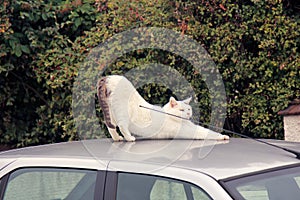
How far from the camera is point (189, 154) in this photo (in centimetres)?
353

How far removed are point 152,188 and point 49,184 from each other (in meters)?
0.75

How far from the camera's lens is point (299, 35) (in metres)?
7.45

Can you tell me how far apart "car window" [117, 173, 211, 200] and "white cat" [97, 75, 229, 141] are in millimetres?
832

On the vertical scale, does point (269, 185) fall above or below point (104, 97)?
below

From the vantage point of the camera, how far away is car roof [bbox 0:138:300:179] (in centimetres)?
328

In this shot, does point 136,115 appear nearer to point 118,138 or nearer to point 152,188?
point 118,138

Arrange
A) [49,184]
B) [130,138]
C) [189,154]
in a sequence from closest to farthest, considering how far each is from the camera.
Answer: [189,154] → [49,184] → [130,138]

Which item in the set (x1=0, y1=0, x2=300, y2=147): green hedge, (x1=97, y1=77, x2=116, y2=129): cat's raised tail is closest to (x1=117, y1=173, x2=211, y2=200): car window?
(x1=97, y1=77, x2=116, y2=129): cat's raised tail

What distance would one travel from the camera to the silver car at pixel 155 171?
319cm

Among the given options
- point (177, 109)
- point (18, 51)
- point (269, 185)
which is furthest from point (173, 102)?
point (18, 51)

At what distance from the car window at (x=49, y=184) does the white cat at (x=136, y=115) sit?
555 mm

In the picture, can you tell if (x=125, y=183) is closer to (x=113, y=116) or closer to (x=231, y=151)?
(x=231, y=151)

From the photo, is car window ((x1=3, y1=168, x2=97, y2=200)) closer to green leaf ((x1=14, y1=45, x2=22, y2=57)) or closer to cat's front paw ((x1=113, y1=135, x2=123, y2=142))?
cat's front paw ((x1=113, y1=135, x2=123, y2=142))

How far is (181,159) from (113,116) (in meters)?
1.03
